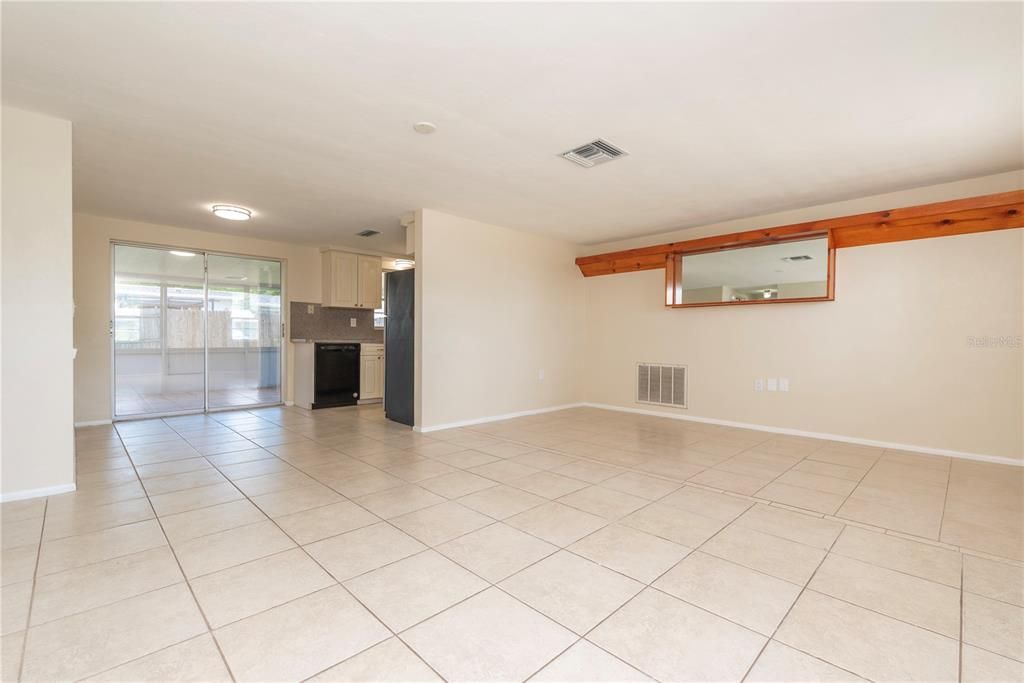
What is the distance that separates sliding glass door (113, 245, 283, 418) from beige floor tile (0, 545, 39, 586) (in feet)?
13.6

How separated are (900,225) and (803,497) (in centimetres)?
291

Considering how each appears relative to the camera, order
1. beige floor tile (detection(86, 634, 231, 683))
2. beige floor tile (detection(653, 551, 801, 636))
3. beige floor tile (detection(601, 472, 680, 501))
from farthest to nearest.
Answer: beige floor tile (detection(601, 472, 680, 501)) → beige floor tile (detection(653, 551, 801, 636)) → beige floor tile (detection(86, 634, 231, 683))

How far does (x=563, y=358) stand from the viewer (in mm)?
6602

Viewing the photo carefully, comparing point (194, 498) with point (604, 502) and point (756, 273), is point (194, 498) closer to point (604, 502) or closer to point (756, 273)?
point (604, 502)

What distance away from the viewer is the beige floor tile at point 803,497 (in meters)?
2.73

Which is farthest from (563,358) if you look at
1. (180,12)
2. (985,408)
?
(180,12)

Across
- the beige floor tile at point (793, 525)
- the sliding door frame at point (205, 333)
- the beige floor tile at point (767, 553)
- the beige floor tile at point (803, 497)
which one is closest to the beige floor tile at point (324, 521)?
the beige floor tile at point (767, 553)

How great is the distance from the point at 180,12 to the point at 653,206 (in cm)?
403

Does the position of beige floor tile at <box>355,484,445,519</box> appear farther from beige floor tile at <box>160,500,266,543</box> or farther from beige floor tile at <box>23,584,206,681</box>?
beige floor tile at <box>23,584,206,681</box>

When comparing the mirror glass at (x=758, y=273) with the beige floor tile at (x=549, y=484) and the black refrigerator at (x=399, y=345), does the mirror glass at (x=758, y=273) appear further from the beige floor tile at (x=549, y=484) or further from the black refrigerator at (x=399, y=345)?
the black refrigerator at (x=399, y=345)

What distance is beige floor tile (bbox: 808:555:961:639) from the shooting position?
65.3 inches

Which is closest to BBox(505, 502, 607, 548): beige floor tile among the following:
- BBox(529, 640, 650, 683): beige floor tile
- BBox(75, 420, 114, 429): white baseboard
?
BBox(529, 640, 650, 683): beige floor tile

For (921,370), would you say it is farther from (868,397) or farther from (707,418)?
(707,418)

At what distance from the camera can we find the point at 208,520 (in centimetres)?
250
